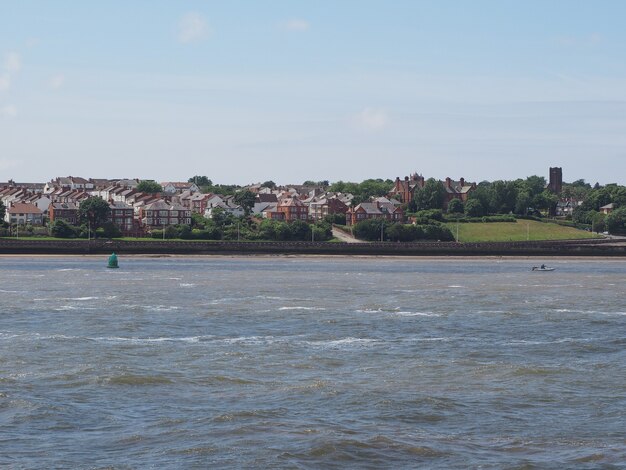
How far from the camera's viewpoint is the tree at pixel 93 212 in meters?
186

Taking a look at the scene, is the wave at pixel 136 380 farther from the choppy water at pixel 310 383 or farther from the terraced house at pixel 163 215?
the terraced house at pixel 163 215

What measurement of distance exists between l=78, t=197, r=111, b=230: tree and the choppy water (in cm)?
12121

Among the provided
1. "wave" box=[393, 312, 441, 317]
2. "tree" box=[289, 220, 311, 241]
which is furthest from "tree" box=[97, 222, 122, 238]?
"wave" box=[393, 312, 441, 317]

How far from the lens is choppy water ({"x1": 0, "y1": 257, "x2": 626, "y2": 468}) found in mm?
23844

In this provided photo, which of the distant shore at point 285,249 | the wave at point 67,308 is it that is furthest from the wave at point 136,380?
the distant shore at point 285,249

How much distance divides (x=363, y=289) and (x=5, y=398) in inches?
2017

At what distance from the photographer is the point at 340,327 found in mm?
48969

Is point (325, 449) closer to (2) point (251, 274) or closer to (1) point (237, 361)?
(1) point (237, 361)

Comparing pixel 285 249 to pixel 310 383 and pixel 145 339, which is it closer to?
pixel 145 339

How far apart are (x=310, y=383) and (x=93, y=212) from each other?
159 m

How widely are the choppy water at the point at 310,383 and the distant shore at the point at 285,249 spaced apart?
83109mm

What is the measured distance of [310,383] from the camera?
106 ft

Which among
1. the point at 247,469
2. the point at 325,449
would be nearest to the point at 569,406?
the point at 325,449

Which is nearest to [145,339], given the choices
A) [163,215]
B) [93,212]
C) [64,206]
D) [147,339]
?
[147,339]
